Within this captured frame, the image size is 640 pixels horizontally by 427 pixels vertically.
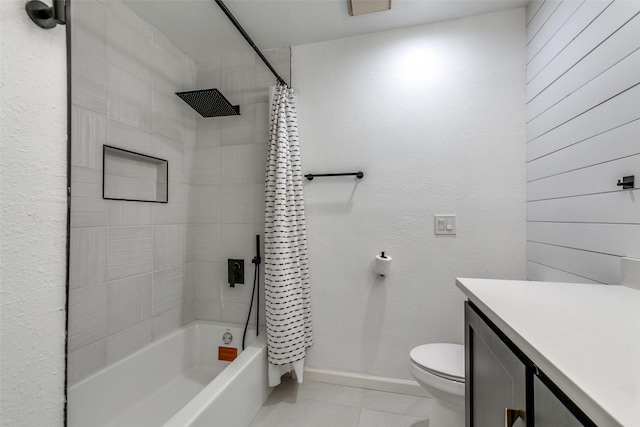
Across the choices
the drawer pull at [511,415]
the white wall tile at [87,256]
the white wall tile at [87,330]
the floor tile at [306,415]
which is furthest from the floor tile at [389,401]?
the white wall tile at [87,256]

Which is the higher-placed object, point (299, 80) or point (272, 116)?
point (299, 80)

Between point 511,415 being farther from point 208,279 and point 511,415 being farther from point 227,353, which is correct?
point 208,279

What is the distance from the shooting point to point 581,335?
528 millimetres

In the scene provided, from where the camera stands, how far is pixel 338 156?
1830 mm

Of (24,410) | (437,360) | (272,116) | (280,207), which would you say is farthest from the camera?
(272,116)

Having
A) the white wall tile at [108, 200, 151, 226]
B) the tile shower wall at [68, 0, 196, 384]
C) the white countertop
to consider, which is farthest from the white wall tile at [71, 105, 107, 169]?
the white countertop

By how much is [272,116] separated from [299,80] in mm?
352

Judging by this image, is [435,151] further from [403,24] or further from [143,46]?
[143,46]

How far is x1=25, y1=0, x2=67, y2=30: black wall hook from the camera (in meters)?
0.51

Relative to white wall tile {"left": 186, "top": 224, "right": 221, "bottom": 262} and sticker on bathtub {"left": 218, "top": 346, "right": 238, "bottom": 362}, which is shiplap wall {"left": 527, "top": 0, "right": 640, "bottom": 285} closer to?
sticker on bathtub {"left": 218, "top": 346, "right": 238, "bottom": 362}

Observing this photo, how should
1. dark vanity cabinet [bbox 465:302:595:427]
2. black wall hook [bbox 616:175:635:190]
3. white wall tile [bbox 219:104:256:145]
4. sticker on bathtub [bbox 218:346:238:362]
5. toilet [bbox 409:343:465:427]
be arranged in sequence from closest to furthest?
dark vanity cabinet [bbox 465:302:595:427] → black wall hook [bbox 616:175:635:190] → toilet [bbox 409:343:465:427] → sticker on bathtub [bbox 218:346:238:362] → white wall tile [bbox 219:104:256:145]

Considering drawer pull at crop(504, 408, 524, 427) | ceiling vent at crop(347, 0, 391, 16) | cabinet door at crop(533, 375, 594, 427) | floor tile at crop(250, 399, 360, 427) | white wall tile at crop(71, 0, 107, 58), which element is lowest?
floor tile at crop(250, 399, 360, 427)

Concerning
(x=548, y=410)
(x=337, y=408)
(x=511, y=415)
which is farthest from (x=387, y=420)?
(x=548, y=410)

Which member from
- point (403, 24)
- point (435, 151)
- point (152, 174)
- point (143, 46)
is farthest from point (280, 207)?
point (403, 24)
